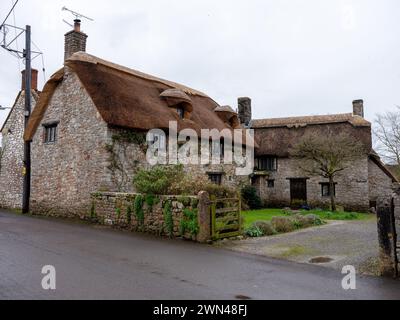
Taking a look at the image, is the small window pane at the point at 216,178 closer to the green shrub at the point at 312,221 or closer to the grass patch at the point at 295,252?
the green shrub at the point at 312,221

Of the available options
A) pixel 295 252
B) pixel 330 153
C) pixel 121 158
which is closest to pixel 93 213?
pixel 121 158

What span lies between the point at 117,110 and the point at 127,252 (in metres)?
7.76

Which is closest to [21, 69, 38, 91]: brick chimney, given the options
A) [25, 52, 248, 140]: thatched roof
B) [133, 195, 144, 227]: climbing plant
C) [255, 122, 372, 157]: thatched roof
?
[25, 52, 248, 140]: thatched roof

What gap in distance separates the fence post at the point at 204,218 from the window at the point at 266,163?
52.0ft

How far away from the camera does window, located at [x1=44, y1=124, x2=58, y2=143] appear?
1612cm

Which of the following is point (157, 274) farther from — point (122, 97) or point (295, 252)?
point (122, 97)

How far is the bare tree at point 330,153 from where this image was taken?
65.7 ft

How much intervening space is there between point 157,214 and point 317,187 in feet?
51.3

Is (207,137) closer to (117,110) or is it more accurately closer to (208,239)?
(117,110)

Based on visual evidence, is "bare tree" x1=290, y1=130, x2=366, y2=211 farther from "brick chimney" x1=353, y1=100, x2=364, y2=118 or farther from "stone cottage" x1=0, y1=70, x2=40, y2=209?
"stone cottage" x1=0, y1=70, x2=40, y2=209

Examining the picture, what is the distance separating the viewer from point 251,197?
22.3 meters

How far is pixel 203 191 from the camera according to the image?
959cm
